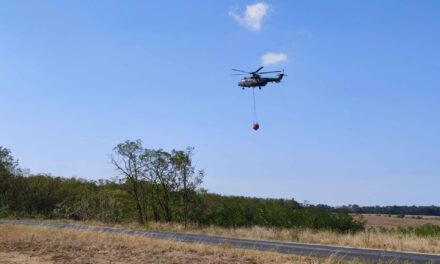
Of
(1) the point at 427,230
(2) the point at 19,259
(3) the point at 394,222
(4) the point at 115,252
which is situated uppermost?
(3) the point at 394,222

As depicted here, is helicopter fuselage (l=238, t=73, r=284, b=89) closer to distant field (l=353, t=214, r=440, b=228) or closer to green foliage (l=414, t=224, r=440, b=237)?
green foliage (l=414, t=224, r=440, b=237)

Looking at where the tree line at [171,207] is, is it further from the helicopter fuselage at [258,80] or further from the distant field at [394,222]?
the helicopter fuselage at [258,80]

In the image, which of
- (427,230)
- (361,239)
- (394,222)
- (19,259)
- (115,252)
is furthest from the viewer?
(394,222)

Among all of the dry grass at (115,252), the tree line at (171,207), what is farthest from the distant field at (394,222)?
the dry grass at (115,252)

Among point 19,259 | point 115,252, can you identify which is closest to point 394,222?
point 115,252

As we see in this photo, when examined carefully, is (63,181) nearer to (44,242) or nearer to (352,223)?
(352,223)

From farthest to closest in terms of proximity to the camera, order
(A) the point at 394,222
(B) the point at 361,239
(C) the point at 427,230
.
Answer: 1. (A) the point at 394,222
2. (C) the point at 427,230
3. (B) the point at 361,239

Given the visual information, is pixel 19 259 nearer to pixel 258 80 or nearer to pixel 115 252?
pixel 115 252

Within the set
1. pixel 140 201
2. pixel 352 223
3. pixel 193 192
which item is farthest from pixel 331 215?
pixel 140 201

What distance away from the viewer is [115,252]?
1769 centimetres

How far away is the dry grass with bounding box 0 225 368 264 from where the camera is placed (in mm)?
15805

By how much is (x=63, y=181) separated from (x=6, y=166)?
377 inches

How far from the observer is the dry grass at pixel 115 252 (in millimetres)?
15805

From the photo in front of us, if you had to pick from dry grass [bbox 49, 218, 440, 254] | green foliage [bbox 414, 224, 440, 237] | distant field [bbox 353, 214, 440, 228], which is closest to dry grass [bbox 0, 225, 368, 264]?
dry grass [bbox 49, 218, 440, 254]
